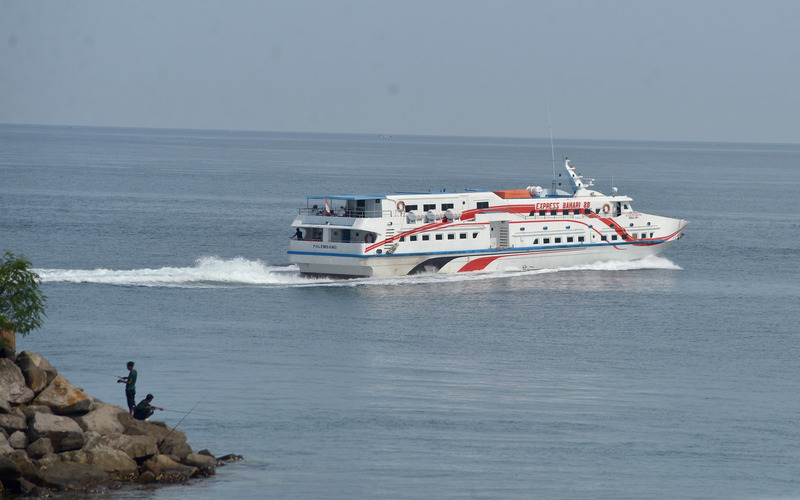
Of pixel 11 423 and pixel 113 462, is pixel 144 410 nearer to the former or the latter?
pixel 113 462

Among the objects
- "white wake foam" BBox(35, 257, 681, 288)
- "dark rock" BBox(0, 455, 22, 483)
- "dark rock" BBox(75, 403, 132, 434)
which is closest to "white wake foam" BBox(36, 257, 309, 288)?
"white wake foam" BBox(35, 257, 681, 288)

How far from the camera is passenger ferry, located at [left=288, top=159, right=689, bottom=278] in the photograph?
61.2m

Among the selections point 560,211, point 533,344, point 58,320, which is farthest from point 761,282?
point 58,320

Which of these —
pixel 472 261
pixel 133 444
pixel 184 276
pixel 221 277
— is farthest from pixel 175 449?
pixel 472 261

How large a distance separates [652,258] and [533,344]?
94.4 feet

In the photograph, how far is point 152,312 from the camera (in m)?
50.8

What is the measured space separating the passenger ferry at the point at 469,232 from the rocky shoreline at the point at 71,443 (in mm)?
31908

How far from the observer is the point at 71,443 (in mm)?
27516

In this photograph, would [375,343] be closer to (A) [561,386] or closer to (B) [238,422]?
(A) [561,386]

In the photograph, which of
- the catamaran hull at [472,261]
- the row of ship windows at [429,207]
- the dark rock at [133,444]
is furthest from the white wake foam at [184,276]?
the dark rock at [133,444]

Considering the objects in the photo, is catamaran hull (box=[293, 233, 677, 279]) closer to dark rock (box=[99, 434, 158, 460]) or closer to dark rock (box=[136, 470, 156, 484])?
dark rock (box=[99, 434, 158, 460])

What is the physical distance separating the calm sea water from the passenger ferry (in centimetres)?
139

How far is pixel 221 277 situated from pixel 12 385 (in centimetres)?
3148

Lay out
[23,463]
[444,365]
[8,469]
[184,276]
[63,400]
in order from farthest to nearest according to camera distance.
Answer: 1. [184,276]
2. [444,365]
3. [63,400]
4. [23,463]
5. [8,469]
